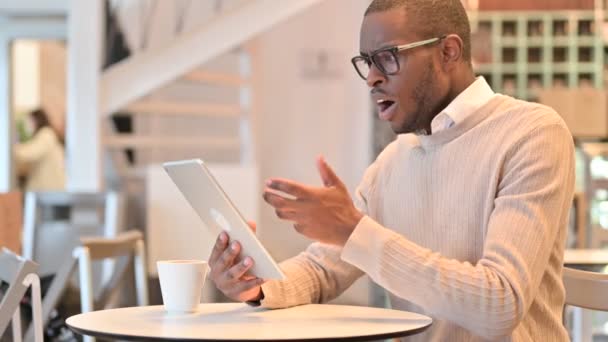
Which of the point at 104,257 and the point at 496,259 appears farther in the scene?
the point at 104,257

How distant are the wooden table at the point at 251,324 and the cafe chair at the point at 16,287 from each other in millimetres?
184

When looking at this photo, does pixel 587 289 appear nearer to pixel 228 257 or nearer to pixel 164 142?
pixel 228 257

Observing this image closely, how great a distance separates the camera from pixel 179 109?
614cm

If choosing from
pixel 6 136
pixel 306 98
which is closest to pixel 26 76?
pixel 6 136

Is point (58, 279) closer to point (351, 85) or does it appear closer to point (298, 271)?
point (298, 271)

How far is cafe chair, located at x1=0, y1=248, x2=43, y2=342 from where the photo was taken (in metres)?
1.79

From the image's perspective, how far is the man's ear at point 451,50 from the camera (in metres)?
1.87

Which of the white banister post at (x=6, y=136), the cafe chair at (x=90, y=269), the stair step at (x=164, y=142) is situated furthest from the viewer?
the white banister post at (x=6, y=136)

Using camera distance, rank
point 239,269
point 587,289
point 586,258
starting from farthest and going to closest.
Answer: point 586,258, point 587,289, point 239,269

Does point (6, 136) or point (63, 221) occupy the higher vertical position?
point (6, 136)

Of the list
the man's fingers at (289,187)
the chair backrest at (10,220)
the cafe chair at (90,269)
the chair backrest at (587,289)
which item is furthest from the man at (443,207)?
the chair backrest at (10,220)

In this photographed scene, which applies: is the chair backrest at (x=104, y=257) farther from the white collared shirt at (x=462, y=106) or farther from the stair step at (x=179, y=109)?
the stair step at (x=179, y=109)

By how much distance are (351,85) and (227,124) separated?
2.95 feet

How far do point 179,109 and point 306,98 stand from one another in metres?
1.12
